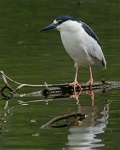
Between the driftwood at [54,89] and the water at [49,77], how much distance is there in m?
0.22

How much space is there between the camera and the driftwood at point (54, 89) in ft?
45.7

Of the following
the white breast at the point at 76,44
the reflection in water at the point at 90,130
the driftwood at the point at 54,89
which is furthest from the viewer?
the white breast at the point at 76,44

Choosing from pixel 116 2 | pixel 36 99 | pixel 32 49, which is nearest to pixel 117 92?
pixel 36 99

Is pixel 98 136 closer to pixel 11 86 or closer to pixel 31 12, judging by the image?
pixel 11 86

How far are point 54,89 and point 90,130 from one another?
10.8 ft

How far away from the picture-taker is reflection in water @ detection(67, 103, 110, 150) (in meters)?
10.0

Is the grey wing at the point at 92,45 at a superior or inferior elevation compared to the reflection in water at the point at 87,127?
superior

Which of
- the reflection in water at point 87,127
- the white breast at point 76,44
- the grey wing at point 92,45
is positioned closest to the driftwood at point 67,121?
the reflection in water at point 87,127

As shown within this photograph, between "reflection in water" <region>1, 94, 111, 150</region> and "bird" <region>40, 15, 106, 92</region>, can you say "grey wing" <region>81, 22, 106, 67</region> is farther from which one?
"reflection in water" <region>1, 94, 111, 150</region>

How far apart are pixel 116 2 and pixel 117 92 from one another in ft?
61.4

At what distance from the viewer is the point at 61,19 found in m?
14.4

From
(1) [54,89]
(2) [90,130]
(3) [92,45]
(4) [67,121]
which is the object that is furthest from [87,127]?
(3) [92,45]

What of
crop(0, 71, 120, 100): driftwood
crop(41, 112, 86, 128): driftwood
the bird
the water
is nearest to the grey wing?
the bird

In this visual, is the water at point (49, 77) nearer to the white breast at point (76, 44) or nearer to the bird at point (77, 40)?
the bird at point (77, 40)
